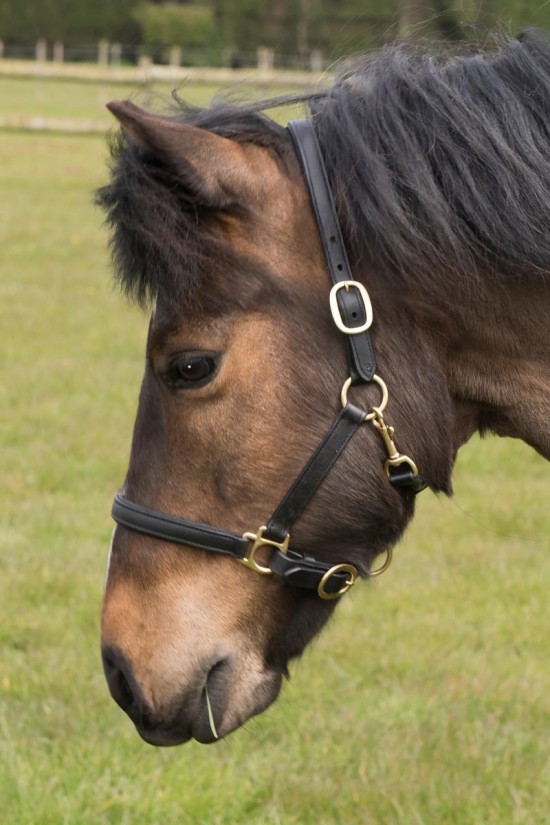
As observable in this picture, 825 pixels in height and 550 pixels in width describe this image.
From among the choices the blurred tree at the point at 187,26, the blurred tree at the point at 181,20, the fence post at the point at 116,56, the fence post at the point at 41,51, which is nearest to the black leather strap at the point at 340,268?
the blurred tree at the point at 181,20

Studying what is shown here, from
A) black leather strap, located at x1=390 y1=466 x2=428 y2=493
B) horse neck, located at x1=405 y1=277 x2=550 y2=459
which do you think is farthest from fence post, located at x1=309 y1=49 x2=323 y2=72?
black leather strap, located at x1=390 y1=466 x2=428 y2=493

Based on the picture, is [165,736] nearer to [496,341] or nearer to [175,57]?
[496,341]

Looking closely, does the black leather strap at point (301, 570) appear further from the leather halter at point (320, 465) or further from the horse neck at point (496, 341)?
the horse neck at point (496, 341)

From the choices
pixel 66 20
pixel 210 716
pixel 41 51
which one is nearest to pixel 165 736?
pixel 210 716

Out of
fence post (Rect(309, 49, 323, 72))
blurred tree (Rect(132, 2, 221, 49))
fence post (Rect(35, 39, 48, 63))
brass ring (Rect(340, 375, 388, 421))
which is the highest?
blurred tree (Rect(132, 2, 221, 49))

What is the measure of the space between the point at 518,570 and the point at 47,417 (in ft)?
10.7

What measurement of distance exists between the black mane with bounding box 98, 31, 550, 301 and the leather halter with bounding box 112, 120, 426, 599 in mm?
44

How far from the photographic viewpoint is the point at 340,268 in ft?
6.35

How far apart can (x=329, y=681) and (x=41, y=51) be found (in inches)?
1278

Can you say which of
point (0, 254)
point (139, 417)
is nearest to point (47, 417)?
point (139, 417)

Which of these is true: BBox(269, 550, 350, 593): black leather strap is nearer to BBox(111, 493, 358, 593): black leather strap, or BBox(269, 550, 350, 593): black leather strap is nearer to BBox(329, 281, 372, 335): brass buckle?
BBox(111, 493, 358, 593): black leather strap

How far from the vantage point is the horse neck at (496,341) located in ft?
6.57

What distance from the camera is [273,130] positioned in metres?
2.06

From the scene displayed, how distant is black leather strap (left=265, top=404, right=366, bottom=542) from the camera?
76.1 inches
